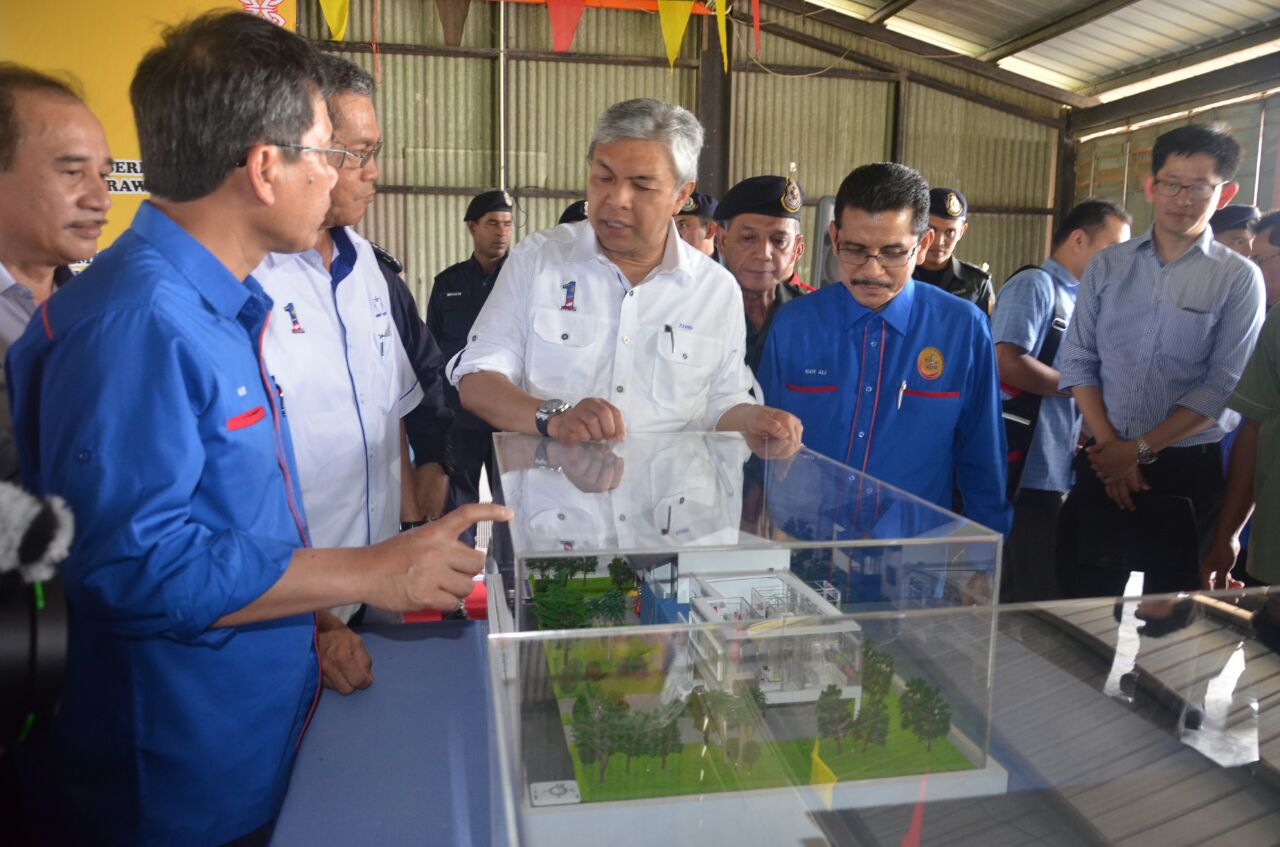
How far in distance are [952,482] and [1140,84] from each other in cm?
827

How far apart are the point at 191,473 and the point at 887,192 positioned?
157cm

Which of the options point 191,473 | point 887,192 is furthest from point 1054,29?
point 191,473

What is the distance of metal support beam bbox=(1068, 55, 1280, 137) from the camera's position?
21.7ft

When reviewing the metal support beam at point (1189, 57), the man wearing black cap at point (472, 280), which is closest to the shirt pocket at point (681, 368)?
the man wearing black cap at point (472, 280)

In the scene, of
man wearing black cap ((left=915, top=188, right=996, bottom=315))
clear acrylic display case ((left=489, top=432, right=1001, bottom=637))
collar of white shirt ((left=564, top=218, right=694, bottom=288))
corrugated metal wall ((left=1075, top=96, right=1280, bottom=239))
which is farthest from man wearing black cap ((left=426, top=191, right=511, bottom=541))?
corrugated metal wall ((left=1075, top=96, right=1280, bottom=239))

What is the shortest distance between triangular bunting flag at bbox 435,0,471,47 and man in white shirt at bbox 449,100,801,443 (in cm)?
618

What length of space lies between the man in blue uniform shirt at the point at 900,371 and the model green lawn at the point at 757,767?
1.14 metres

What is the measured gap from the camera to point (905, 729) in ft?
3.38

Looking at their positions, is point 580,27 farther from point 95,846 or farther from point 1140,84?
point 95,846

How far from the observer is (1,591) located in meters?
0.58

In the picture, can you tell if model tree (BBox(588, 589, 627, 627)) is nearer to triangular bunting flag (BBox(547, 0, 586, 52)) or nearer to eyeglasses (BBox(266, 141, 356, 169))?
eyeglasses (BBox(266, 141, 356, 169))

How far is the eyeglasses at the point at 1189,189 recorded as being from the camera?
102 inches

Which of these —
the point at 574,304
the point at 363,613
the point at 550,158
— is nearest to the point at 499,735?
the point at 363,613

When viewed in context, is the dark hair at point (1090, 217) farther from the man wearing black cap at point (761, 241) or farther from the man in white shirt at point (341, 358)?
the man in white shirt at point (341, 358)
